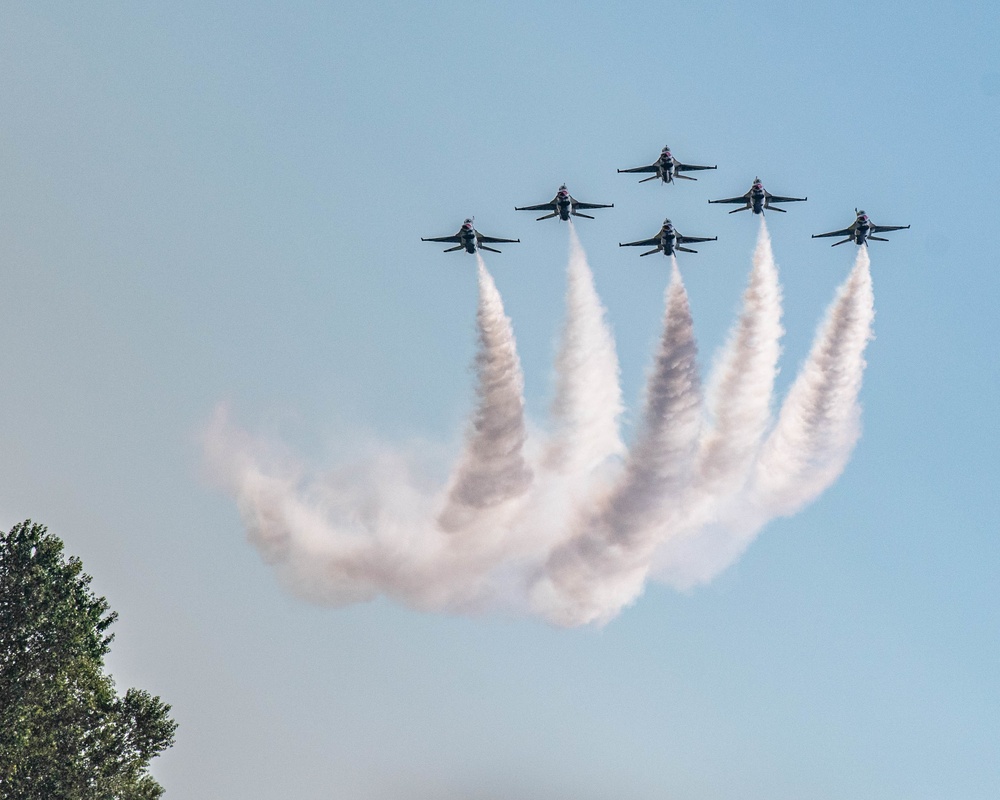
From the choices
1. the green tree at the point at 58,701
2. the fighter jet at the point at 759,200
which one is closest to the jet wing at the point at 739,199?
the fighter jet at the point at 759,200

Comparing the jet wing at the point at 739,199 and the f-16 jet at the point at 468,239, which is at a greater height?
the jet wing at the point at 739,199

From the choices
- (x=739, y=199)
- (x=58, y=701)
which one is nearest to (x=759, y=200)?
(x=739, y=199)

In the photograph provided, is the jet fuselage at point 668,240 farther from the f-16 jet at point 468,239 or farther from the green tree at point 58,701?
the green tree at point 58,701

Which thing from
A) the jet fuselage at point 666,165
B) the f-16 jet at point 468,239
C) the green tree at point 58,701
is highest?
the jet fuselage at point 666,165

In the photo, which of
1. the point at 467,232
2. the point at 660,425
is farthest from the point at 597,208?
the point at 660,425

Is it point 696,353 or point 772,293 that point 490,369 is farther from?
point 772,293

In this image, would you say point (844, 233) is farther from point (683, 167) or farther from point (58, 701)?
point (58, 701)

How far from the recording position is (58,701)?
81.1 meters

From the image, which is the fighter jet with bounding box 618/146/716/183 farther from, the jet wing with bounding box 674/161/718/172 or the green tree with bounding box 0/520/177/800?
the green tree with bounding box 0/520/177/800

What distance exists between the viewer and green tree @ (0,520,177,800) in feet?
257

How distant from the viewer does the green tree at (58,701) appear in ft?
257

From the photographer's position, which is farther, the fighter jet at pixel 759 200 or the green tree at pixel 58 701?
the fighter jet at pixel 759 200

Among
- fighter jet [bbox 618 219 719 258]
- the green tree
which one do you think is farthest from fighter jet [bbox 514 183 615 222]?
the green tree

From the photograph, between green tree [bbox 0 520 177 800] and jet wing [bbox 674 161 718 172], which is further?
jet wing [bbox 674 161 718 172]
